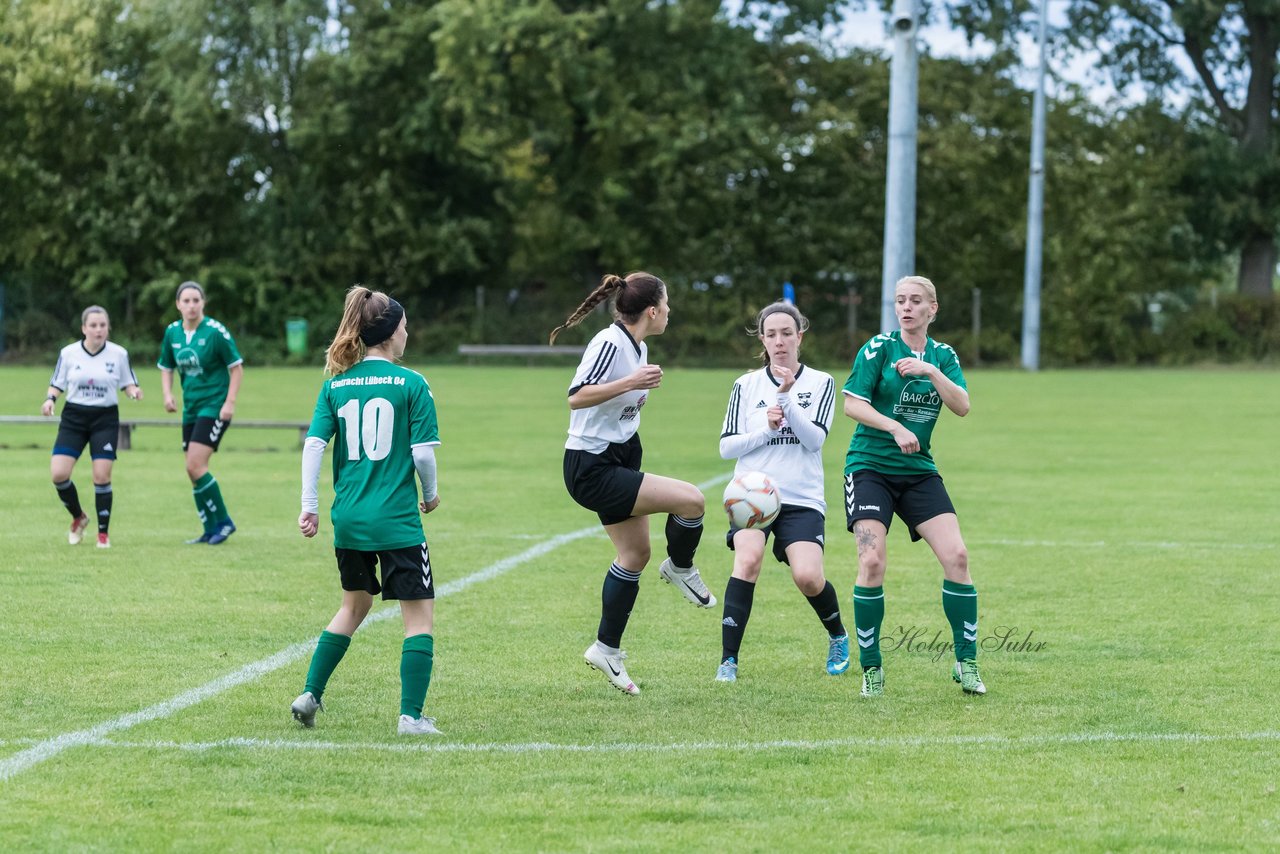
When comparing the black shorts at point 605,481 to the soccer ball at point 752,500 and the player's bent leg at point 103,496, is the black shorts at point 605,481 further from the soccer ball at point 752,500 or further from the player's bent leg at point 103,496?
the player's bent leg at point 103,496

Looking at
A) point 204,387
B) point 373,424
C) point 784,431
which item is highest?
point 373,424

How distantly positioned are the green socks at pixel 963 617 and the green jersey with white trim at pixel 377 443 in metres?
2.26

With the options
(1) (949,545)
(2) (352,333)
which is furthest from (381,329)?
(1) (949,545)

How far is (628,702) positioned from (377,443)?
1.50 metres

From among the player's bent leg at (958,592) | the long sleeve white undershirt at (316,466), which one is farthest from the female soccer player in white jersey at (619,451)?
the player's bent leg at (958,592)

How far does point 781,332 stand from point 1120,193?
40.2 m

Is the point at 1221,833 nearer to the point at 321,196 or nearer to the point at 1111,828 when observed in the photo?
the point at 1111,828

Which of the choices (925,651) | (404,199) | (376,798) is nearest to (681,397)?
(404,199)

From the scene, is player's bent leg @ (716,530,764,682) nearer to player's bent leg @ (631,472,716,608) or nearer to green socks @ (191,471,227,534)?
player's bent leg @ (631,472,716,608)

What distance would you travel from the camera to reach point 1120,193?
4450cm

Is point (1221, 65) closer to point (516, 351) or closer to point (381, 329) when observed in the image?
point (516, 351)

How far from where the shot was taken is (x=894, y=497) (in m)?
6.81

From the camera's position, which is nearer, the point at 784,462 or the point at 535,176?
the point at 784,462

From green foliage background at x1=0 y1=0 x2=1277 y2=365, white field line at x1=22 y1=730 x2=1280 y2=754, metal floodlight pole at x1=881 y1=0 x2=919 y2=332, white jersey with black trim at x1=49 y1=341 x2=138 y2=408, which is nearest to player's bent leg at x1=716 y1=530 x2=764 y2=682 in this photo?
white field line at x1=22 y1=730 x2=1280 y2=754
